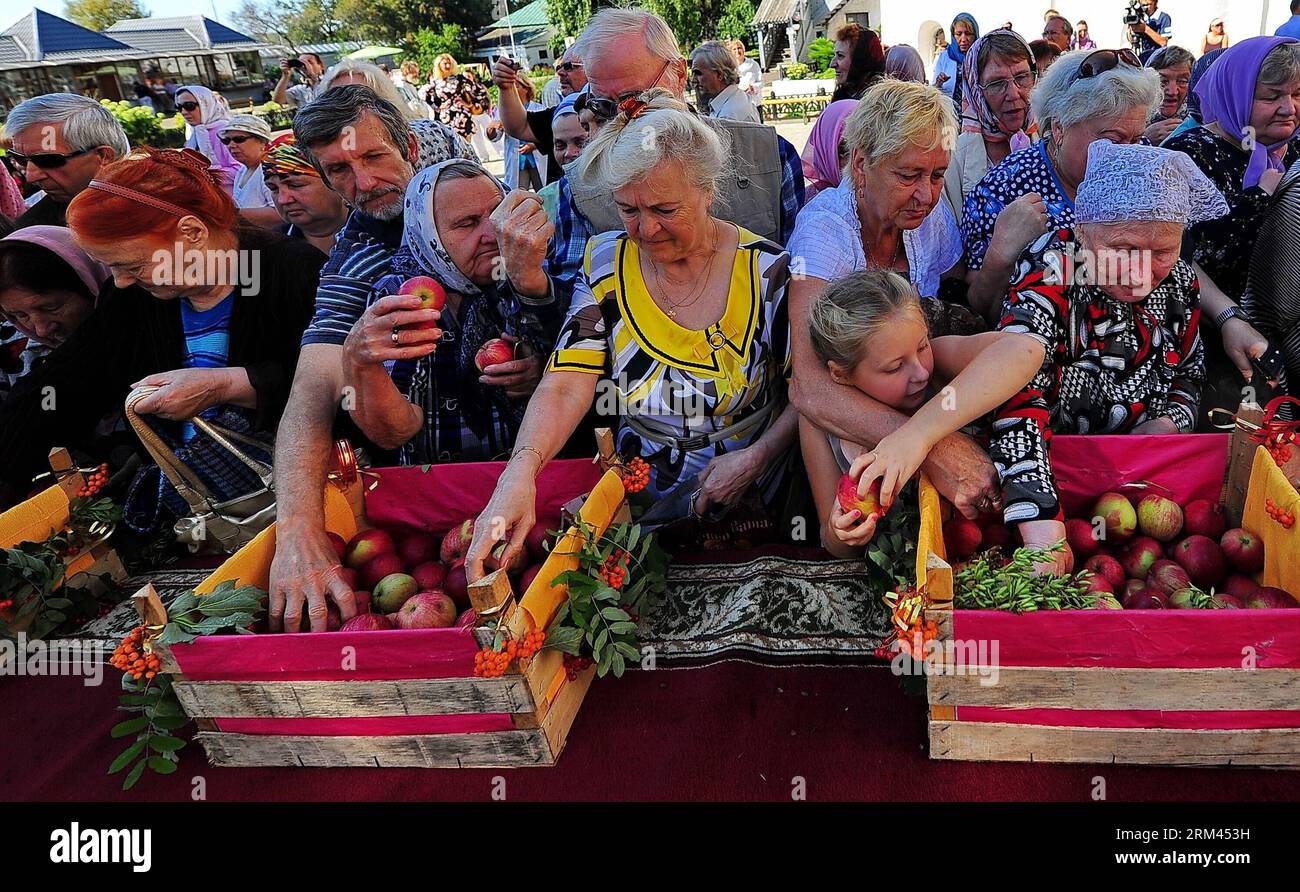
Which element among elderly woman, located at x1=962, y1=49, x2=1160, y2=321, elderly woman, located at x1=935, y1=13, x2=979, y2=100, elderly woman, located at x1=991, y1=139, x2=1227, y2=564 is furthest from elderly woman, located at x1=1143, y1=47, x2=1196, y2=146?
elderly woman, located at x1=991, y1=139, x2=1227, y2=564

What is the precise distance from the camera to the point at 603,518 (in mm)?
2141

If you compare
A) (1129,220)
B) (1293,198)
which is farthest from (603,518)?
(1293,198)

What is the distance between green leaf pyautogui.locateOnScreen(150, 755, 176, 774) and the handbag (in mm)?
706

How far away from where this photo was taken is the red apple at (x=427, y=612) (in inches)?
77.7

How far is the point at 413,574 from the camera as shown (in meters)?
2.28

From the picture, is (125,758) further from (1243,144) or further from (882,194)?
(1243,144)

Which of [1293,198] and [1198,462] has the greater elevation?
[1293,198]

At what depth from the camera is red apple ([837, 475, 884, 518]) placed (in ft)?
6.20

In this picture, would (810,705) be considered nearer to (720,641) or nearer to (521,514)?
(720,641)

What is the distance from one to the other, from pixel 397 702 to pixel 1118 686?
58.1 inches

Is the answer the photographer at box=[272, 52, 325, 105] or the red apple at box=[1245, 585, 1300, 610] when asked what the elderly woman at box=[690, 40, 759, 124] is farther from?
the photographer at box=[272, 52, 325, 105]

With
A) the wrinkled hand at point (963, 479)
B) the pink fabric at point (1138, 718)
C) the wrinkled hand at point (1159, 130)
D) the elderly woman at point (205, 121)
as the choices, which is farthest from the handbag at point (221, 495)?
the elderly woman at point (205, 121)

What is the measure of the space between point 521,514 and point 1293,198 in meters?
2.89

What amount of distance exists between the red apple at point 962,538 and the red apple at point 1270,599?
0.56 meters
